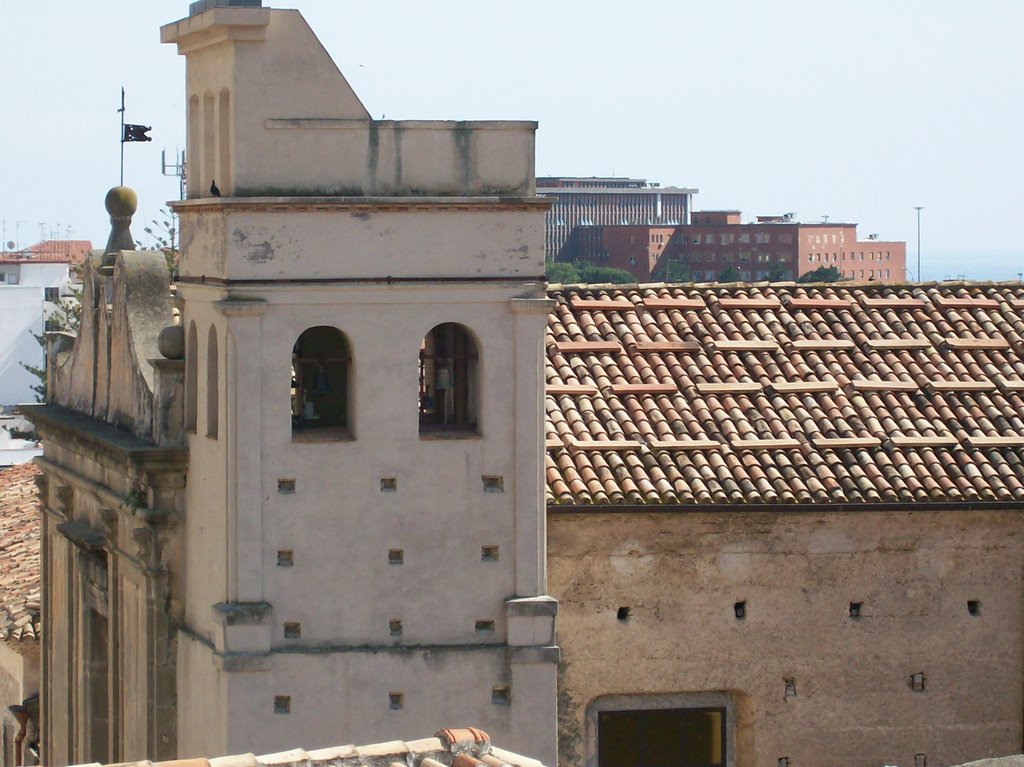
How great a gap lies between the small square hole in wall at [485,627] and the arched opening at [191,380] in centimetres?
341

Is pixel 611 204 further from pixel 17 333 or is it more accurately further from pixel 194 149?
pixel 194 149

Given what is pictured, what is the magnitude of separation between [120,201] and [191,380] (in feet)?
15.6

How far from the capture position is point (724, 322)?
23.9m

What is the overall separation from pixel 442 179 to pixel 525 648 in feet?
14.8

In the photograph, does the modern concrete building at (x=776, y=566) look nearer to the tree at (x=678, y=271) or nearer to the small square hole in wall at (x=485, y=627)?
the small square hole in wall at (x=485, y=627)

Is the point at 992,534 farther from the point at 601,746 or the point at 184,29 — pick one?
the point at 184,29

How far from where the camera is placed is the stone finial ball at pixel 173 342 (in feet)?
67.2

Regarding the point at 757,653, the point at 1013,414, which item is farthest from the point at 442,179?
the point at 1013,414

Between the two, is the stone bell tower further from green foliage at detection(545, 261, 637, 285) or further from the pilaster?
green foliage at detection(545, 261, 637, 285)

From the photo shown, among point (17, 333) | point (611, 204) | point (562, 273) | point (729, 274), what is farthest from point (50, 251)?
point (611, 204)

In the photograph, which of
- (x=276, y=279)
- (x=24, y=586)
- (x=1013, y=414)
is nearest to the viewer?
(x=276, y=279)

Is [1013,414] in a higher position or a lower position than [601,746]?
higher

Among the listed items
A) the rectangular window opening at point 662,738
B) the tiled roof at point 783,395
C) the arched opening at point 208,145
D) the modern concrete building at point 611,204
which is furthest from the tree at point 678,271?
the arched opening at point 208,145

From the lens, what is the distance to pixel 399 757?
46.3ft
